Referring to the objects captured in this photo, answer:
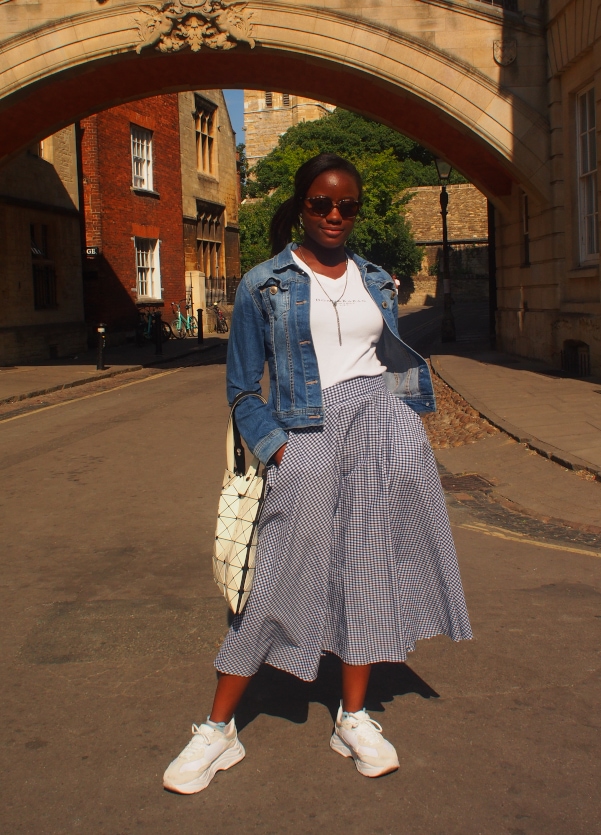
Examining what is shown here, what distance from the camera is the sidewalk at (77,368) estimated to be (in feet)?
50.4

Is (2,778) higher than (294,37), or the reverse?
(294,37)

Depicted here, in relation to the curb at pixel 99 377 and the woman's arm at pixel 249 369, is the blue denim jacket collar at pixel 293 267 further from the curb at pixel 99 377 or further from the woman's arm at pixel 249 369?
the curb at pixel 99 377

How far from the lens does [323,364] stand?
10.2ft

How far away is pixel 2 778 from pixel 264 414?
4.81 feet

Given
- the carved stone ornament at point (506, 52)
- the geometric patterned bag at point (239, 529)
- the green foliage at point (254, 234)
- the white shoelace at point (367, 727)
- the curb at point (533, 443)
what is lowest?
the white shoelace at point (367, 727)

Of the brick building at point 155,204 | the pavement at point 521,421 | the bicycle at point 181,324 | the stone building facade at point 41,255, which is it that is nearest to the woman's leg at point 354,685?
the pavement at point 521,421

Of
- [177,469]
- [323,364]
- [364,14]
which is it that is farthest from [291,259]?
[364,14]

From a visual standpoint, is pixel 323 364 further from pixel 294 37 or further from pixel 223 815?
pixel 294 37

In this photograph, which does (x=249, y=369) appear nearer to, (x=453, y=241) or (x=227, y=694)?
A: (x=227, y=694)

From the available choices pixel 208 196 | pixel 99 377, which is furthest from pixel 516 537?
pixel 208 196

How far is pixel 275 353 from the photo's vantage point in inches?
122

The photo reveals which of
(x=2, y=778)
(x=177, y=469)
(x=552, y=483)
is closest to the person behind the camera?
(x=2, y=778)

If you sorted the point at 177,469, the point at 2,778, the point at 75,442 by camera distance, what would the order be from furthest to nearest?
the point at 75,442 → the point at 177,469 → the point at 2,778

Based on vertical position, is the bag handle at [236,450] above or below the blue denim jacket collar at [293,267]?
below
